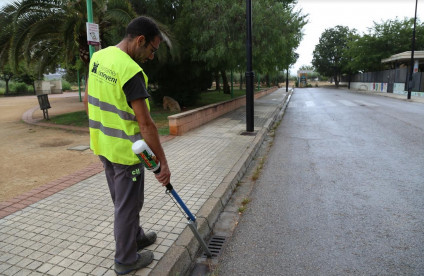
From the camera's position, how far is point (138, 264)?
2.70m

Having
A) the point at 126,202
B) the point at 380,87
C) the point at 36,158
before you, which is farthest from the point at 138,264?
the point at 380,87

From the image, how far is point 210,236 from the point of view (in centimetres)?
360

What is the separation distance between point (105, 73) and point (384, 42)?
4218cm

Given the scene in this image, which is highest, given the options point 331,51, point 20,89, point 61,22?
point 331,51

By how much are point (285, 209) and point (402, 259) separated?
58.0 inches

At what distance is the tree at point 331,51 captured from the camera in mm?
56312

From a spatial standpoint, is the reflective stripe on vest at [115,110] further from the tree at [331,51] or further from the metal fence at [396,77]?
the tree at [331,51]

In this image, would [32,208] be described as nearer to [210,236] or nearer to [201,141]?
[210,236]

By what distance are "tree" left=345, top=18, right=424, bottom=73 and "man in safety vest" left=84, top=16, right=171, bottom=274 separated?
40.0m

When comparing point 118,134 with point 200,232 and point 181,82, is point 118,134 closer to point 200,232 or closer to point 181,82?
point 200,232

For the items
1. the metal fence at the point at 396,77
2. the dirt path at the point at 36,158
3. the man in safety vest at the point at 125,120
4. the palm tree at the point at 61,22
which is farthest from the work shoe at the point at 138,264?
the metal fence at the point at 396,77

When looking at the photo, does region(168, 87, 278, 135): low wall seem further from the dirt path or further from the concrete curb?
the concrete curb

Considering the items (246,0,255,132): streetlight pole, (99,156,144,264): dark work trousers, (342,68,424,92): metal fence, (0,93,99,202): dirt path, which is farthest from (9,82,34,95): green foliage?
(342,68,424,92): metal fence

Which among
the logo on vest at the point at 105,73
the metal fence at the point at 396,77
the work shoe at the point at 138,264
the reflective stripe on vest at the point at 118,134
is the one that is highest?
the metal fence at the point at 396,77
